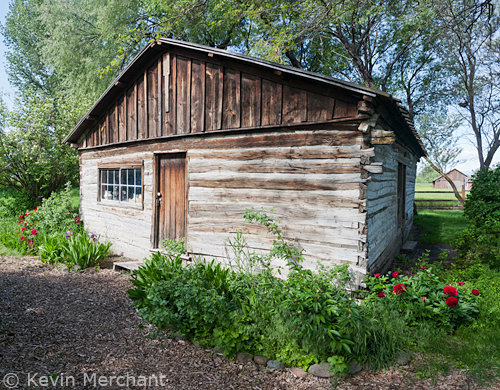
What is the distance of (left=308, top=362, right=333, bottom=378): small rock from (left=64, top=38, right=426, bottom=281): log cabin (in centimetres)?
176

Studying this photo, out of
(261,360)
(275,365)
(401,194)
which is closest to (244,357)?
(261,360)

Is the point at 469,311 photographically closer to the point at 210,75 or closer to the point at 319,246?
the point at 319,246

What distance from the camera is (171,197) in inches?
294

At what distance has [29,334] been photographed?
13.2 feet

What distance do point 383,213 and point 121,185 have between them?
670 centimetres

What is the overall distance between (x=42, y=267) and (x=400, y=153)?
9434mm

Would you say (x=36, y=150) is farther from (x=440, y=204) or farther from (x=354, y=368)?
(x=440, y=204)

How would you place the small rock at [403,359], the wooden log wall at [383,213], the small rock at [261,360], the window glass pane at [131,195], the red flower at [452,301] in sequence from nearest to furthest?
1. the small rock at [403,359]
2. the small rock at [261,360]
3. the red flower at [452,301]
4. the wooden log wall at [383,213]
5. the window glass pane at [131,195]

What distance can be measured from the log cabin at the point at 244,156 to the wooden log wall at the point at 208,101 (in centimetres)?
2

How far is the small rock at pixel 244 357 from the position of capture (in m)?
3.74

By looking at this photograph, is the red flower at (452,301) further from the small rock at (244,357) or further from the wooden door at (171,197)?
the wooden door at (171,197)

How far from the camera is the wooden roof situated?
15.9ft

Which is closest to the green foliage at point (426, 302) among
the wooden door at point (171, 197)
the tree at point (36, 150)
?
the wooden door at point (171, 197)

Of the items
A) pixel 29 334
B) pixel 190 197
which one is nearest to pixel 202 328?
pixel 29 334
